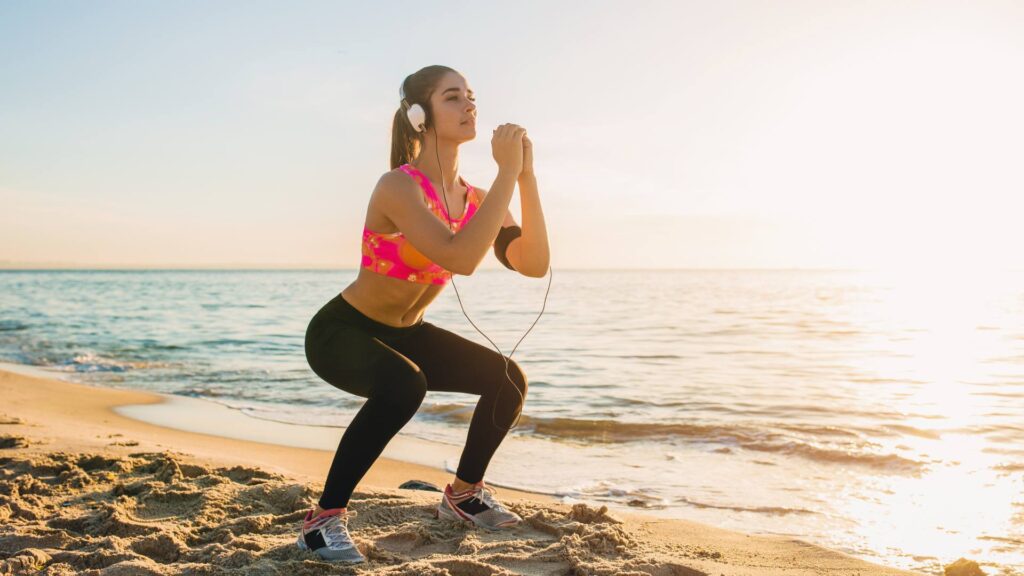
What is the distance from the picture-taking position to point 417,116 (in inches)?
120

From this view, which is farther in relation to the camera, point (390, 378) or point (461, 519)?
point (461, 519)

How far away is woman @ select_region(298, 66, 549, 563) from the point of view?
109 inches

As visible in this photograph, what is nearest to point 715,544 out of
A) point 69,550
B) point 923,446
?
point 69,550

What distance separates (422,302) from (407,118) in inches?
29.3

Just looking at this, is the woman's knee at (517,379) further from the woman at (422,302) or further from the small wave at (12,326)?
the small wave at (12,326)

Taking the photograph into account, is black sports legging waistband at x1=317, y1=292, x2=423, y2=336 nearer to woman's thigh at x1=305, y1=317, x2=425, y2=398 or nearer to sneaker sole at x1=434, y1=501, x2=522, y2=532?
woman's thigh at x1=305, y1=317, x2=425, y2=398

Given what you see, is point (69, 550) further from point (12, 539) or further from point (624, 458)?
point (624, 458)

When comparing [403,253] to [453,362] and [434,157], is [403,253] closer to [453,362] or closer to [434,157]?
[434,157]

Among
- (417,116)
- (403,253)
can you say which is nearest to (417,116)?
(417,116)

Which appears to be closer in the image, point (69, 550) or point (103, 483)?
point (69, 550)

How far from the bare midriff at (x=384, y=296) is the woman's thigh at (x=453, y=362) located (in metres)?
0.14

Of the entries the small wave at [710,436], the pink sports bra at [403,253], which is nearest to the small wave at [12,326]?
the small wave at [710,436]

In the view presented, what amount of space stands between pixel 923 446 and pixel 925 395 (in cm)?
264

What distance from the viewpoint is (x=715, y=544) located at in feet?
11.6
